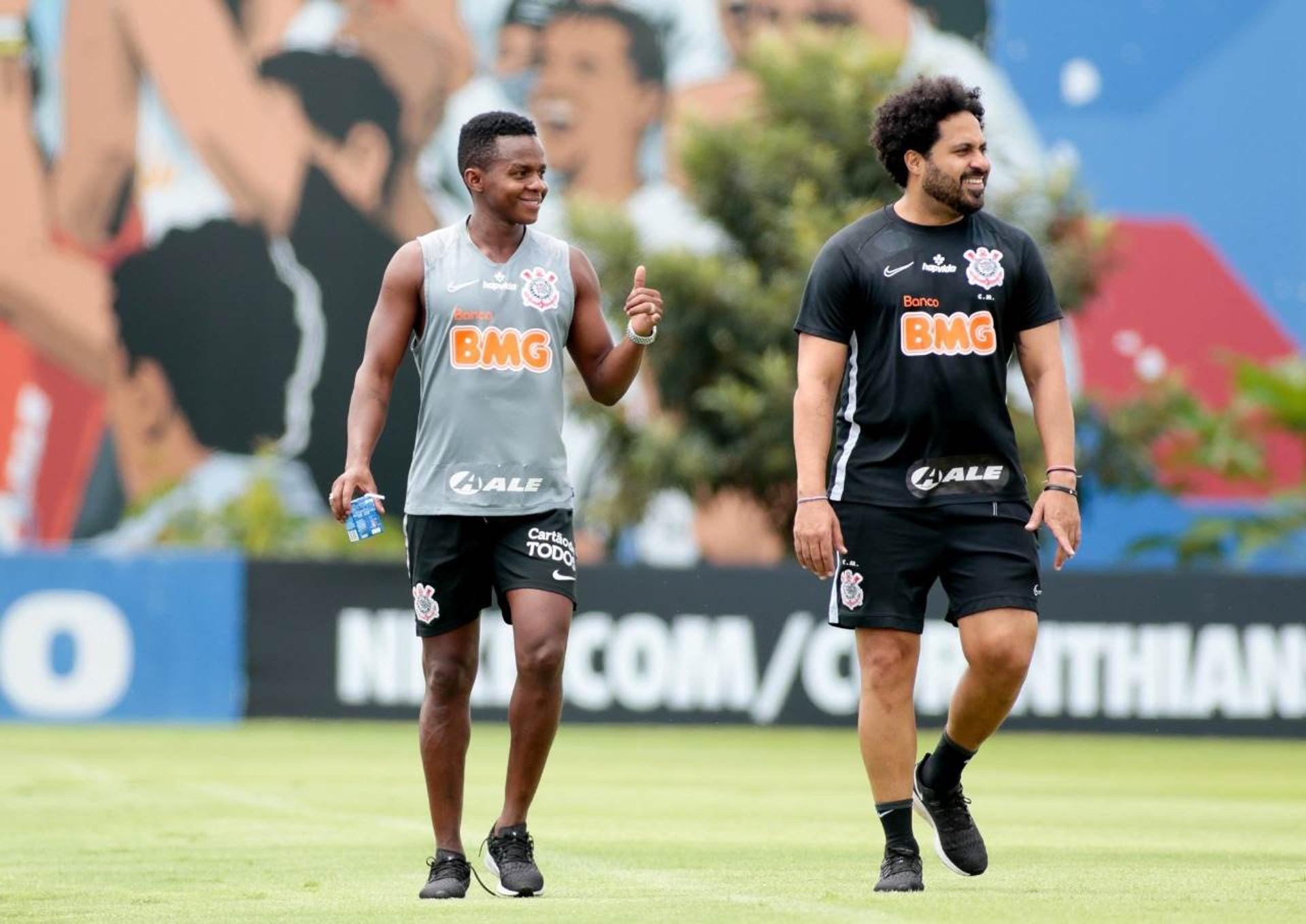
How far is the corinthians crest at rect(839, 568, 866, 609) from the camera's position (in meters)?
7.00

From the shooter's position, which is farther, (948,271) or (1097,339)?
(1097,339)

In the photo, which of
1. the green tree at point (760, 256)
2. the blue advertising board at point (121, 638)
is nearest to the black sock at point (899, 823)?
the blue advertising board at point (121, 638)

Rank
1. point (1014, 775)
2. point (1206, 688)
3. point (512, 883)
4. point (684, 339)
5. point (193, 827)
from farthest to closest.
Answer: point (684, 339)
point (1206, 688)
point (1014, 775)
point (193, 827)
point (512, 883)

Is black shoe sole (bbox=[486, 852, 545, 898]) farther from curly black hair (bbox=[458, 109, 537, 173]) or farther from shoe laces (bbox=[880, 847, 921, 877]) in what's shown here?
curly black hair (bbox=[458, 109, 537, 173])

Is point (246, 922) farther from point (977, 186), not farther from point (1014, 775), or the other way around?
point (1014, 775)

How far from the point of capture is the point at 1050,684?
16938 millimetres

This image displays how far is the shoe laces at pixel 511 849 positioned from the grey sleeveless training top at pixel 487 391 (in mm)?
947

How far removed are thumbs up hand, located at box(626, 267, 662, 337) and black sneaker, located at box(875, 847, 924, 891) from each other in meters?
1.67

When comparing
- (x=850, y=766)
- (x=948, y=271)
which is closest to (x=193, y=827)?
(x=948, y=271)

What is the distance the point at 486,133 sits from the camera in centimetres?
712

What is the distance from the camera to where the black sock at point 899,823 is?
6875 mm

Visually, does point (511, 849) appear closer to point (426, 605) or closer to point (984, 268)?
point (426, 605)

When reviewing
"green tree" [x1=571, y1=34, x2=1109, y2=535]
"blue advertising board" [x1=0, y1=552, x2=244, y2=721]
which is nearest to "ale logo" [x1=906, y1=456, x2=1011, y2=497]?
"blue advertising board" [x1=0, y1=552, x2=244, y2=721]

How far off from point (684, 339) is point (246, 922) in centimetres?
1583
